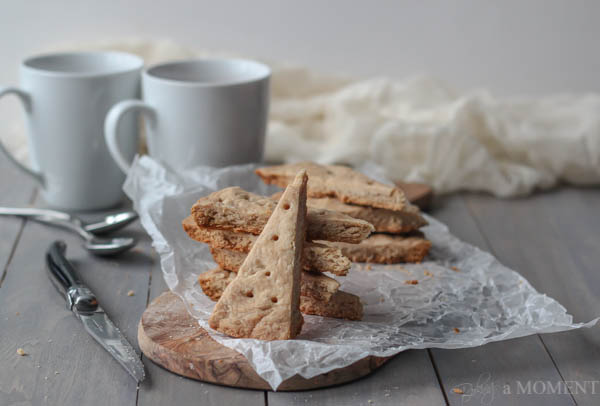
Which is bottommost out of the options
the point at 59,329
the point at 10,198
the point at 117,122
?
the point at 10,198

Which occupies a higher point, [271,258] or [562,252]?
[271,258]

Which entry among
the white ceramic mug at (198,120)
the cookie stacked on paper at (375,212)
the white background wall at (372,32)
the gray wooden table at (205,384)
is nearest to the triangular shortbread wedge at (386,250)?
the cookie stacked on paper at (375,212)

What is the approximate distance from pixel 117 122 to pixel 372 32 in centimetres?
84

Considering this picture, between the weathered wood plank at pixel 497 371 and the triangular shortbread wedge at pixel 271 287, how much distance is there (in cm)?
17

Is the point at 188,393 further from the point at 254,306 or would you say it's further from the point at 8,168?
the point at 8,168

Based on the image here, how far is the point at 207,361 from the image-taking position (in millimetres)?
695

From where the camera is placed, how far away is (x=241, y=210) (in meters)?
0.78

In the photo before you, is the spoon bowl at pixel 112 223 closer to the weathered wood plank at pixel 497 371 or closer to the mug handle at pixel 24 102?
the mug handle at pixel 24 102

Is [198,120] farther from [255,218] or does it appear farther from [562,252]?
[562,252]

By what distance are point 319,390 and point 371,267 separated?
0.29m

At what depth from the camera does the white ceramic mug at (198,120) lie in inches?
43.4

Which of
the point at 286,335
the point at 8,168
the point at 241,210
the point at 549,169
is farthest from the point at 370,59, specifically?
the point at 286,335

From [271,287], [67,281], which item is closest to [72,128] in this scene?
[67,281]

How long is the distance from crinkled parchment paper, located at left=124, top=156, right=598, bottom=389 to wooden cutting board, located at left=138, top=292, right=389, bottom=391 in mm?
11
